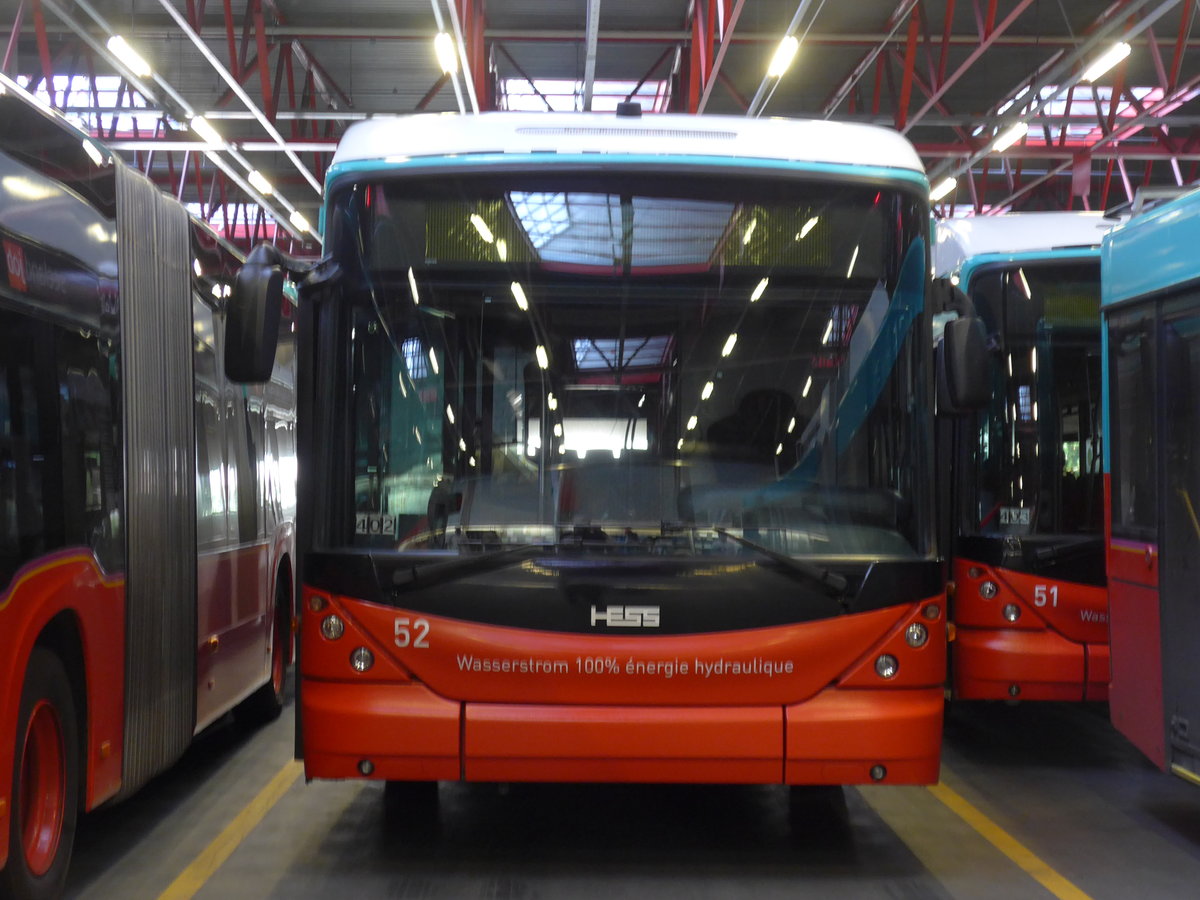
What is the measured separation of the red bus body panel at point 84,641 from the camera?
488cm

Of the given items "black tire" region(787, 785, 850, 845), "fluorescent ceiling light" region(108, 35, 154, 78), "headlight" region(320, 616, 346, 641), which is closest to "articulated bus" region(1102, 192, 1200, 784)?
"black tire" region(787, 785, 850, 845)

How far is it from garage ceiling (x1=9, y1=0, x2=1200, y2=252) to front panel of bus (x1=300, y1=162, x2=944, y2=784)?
25.5 ft

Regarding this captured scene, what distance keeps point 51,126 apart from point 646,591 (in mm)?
2905

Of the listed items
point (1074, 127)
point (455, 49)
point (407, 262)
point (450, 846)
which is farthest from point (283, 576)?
point (1074, 127)

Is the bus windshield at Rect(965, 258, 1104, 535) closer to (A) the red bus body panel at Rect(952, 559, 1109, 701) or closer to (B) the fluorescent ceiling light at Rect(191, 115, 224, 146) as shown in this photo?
(A) the red bus body panel at Rect(952, 559, 1109, 701)

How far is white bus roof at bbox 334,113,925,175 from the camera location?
239 inches

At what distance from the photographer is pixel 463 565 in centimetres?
583

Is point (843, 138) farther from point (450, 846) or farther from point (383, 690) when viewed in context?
point (450, 846)

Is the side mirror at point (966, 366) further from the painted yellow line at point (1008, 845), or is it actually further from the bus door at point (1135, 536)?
the painted yellow line at point (1008, 845)

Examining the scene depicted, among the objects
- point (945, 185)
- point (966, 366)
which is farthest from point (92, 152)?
point (945, 185)

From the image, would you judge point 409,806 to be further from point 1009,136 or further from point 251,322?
point 1009,136

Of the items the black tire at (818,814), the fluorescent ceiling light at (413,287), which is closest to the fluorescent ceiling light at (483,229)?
the fluorescent ceiling light at (413,287)

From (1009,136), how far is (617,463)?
48.3 ft

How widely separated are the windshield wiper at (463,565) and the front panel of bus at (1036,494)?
3985 mm
